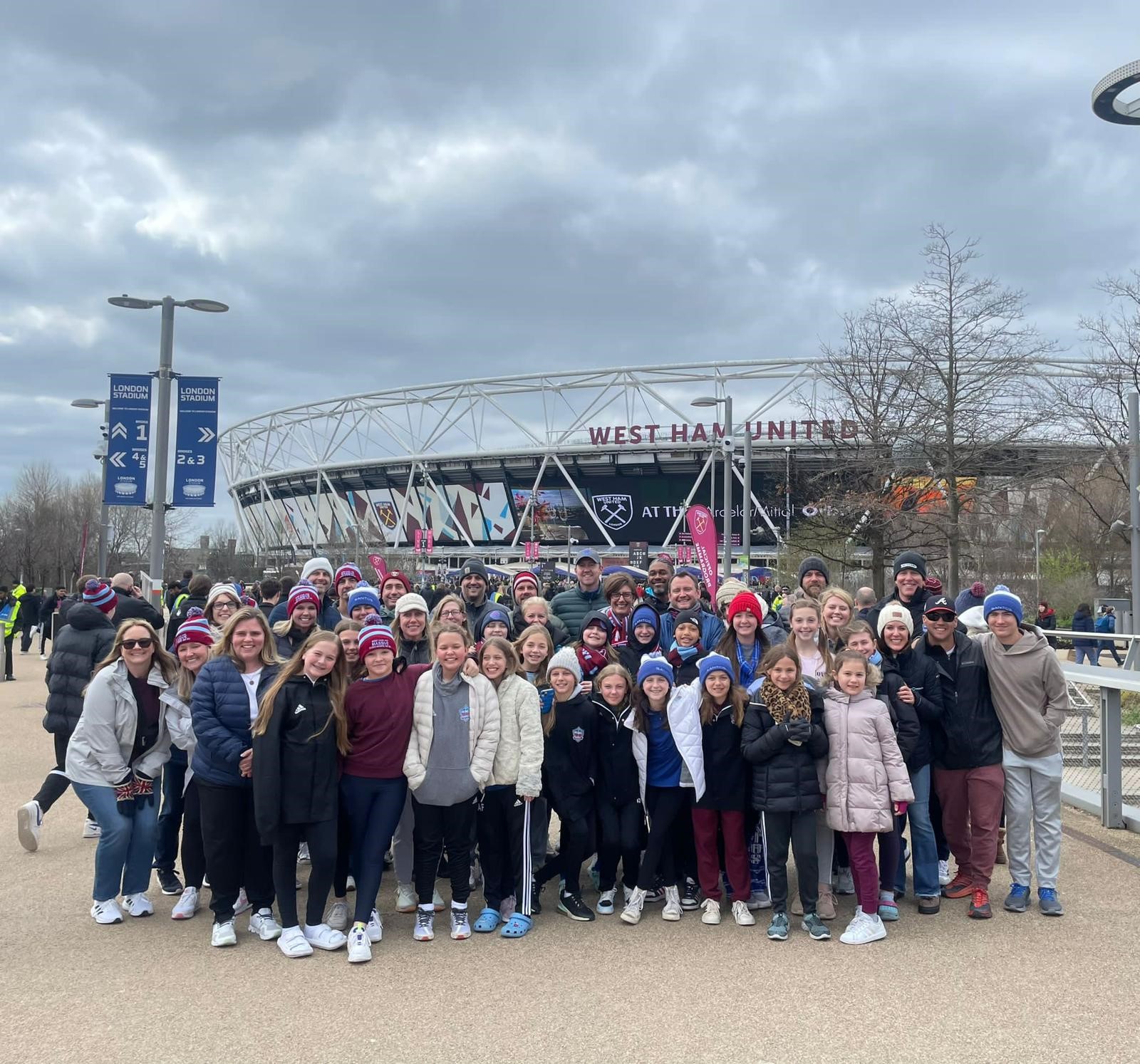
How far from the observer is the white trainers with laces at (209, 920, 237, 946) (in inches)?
187

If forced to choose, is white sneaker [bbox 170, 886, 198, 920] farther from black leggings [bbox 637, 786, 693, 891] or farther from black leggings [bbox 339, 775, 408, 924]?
black leggings [bbox 637, 786, 693, 891]

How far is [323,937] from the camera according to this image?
15.6ft

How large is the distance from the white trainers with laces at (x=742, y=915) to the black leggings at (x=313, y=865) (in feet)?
7.31

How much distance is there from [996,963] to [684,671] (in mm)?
2165

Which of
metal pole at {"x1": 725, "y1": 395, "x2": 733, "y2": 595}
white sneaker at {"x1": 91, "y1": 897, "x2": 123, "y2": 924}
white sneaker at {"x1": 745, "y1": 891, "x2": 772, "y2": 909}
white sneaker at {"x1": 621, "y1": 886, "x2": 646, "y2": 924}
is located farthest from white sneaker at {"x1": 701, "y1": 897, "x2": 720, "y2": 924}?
metal pole at {"x1": 725, "y1": 395, "x2": 733, "y2": 595}

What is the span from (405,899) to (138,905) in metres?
1.51

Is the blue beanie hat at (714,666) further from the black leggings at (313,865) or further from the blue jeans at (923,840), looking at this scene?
the black leggings at (313,865)

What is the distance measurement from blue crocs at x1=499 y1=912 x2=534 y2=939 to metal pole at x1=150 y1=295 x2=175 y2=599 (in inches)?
388

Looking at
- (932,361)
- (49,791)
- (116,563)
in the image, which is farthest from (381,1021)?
(116,563)

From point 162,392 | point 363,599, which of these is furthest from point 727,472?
point 363,599

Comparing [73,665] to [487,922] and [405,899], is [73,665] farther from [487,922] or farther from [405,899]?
[487,922]

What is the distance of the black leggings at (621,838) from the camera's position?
5.34 metres

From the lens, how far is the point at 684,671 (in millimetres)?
5582

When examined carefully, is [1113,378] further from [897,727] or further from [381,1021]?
[381,1021]
